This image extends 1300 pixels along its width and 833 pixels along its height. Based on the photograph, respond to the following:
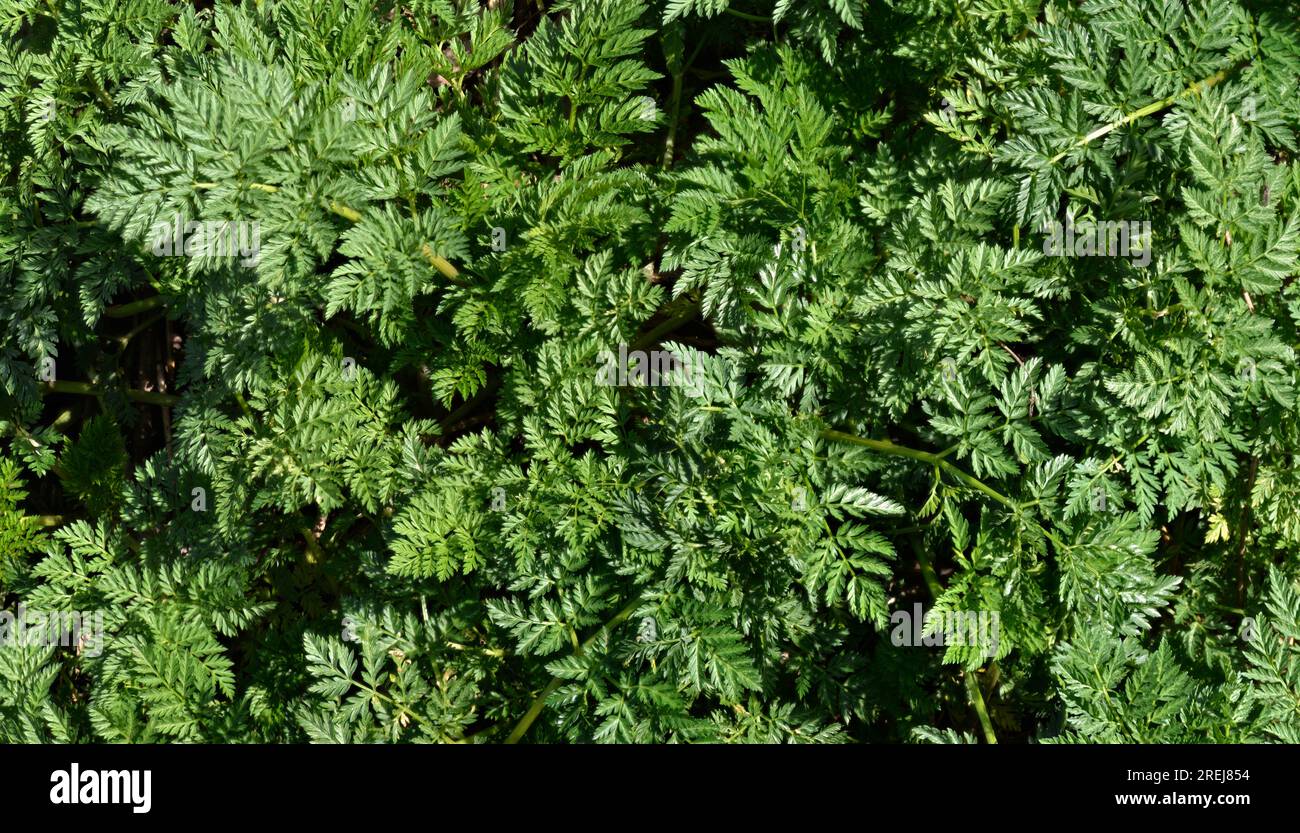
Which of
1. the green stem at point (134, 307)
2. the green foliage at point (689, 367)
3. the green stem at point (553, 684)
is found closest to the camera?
the green foliage at point (689, 367)

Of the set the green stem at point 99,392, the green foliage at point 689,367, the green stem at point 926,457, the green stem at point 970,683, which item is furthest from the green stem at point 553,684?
the green stem at point 99,392

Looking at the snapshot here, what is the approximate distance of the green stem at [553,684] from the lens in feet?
9.01

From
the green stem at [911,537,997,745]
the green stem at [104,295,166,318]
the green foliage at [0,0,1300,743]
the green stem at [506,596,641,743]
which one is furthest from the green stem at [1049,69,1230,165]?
the green stem at [104,295,166,318]

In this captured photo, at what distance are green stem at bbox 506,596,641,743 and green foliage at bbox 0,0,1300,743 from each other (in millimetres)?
16

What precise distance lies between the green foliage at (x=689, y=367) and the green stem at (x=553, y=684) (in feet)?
0.05

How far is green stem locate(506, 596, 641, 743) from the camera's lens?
2.75 metres

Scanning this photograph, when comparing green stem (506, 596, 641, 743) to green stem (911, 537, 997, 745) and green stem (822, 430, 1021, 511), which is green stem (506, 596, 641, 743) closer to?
green stem (822, 430, 1021, 511)

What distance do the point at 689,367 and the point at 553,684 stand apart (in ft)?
2.96

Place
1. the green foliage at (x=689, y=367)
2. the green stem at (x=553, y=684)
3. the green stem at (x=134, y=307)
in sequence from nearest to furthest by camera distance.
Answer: the green foliage at (x=689, y=367) → the green stem at (x=553, y=684) → the green stem at (x=134, y=307)

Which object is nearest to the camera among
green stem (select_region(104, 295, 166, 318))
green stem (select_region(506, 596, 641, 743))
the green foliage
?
the green foliage

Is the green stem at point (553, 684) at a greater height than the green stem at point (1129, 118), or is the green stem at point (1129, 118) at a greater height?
the green stem at point (1129, 118)

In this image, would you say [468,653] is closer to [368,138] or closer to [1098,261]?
[368,138]

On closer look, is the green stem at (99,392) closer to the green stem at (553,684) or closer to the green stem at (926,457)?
the green stem at (553,684)
